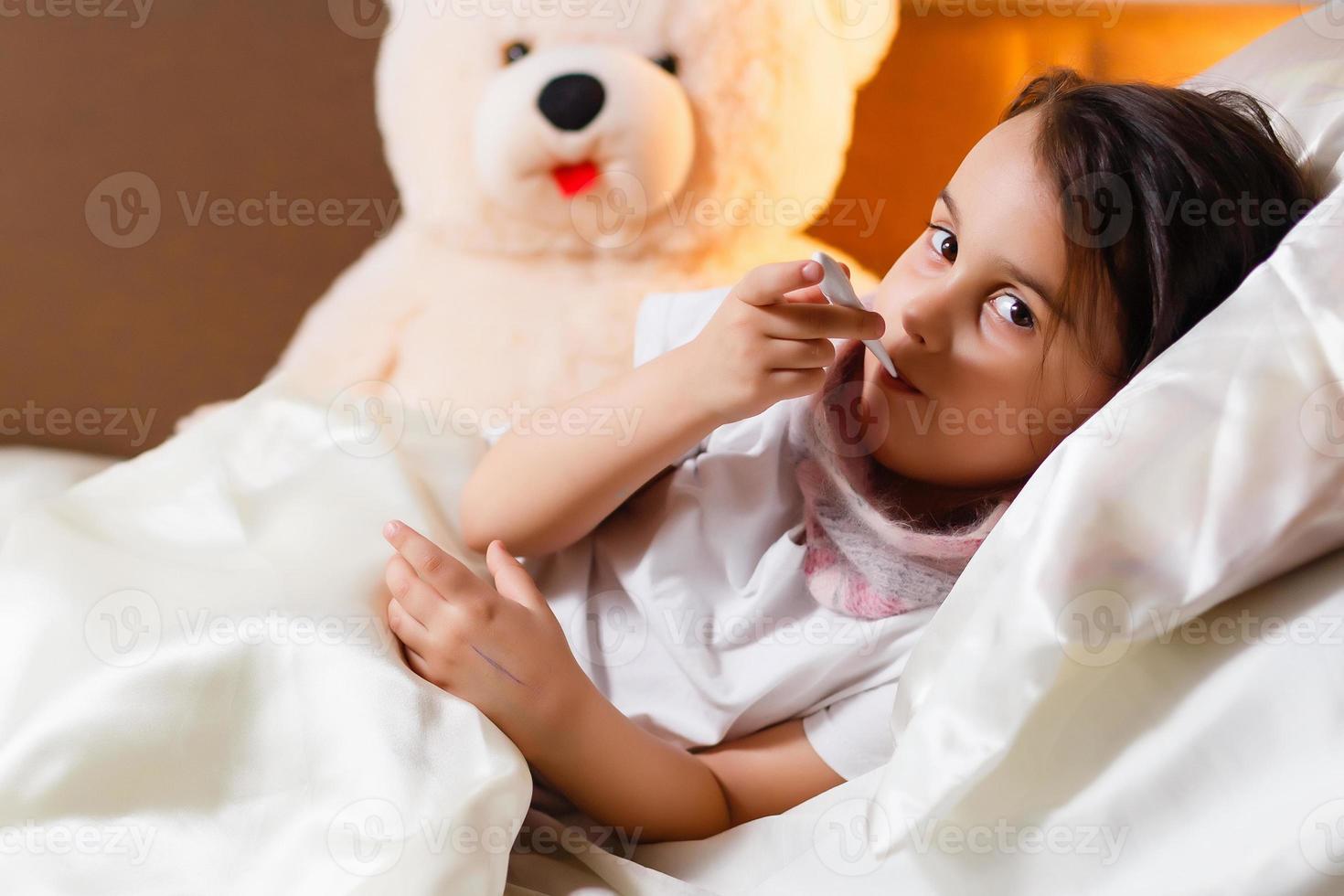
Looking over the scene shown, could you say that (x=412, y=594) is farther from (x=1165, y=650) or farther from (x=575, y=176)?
(x=575, y=176)

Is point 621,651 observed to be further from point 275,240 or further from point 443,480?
point 275,240

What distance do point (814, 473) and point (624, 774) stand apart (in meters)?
0.27

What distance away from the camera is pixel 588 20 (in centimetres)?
118

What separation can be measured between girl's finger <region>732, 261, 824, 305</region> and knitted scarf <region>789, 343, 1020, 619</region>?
136mm

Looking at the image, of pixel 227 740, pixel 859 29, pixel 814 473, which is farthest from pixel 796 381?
pixel 859 29

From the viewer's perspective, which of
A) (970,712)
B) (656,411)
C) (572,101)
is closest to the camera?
(970,712)

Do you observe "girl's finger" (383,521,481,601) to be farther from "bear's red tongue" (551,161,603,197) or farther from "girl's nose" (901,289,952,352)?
"bear's red tongue" (551,161,603,197)

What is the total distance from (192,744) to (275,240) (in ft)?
3.17

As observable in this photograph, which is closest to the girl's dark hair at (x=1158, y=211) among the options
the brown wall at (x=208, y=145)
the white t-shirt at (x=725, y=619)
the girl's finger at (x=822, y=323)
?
the girl's finger at (x=822, y=323)

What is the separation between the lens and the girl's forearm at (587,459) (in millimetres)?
732

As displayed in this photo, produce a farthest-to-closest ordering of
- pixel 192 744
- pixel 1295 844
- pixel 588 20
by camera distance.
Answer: pixel 588 20, pixel 192 744, pixel 1295 844

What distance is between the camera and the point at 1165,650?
515 mm

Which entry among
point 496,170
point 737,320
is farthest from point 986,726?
point 496,170

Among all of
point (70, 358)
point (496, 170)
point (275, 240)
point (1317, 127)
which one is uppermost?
point (1317, 127)
